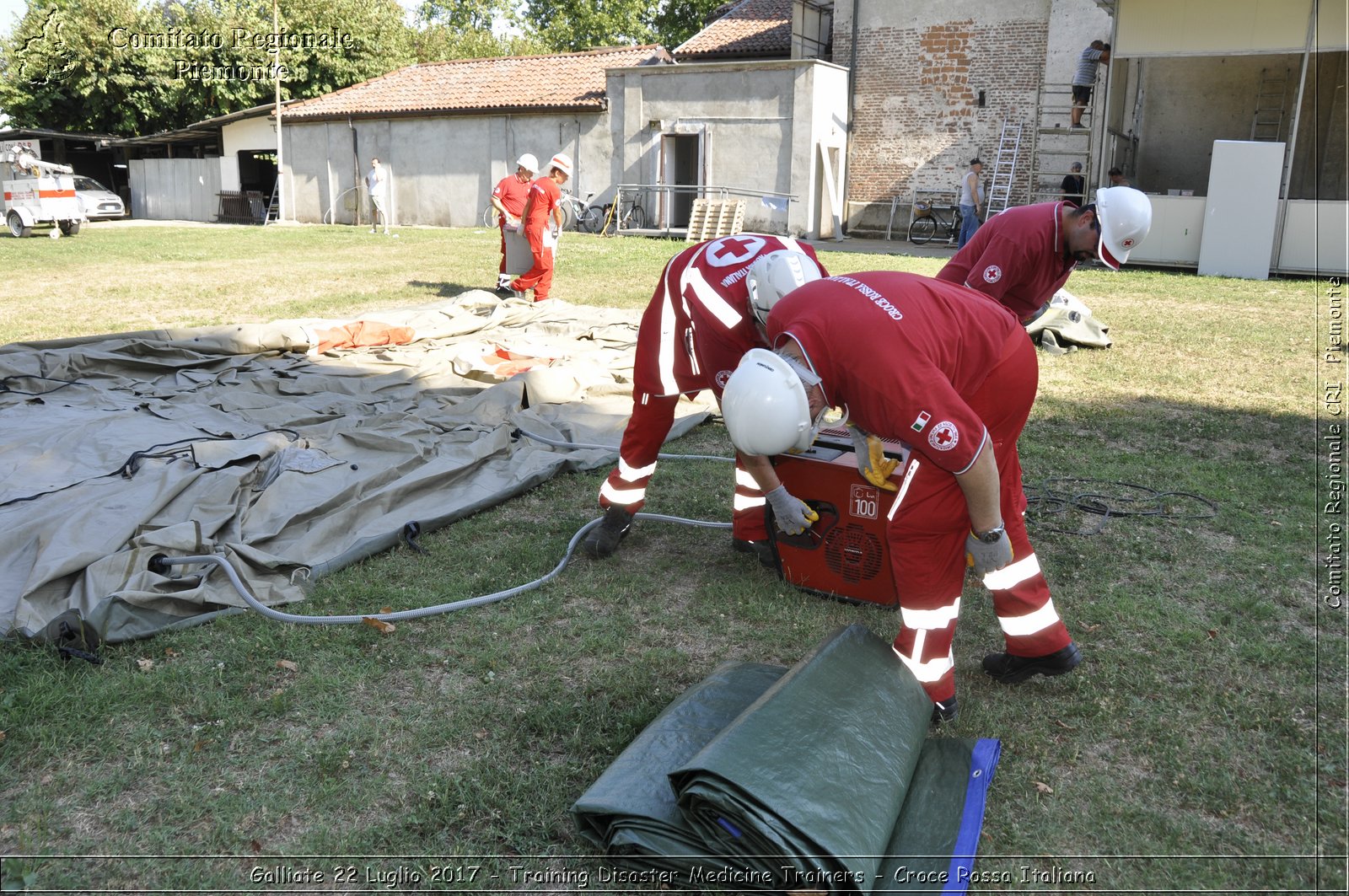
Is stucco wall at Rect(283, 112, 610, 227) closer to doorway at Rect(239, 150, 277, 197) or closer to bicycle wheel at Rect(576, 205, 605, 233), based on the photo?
bicycle wheel at Rect(576, 205, 605, 233)

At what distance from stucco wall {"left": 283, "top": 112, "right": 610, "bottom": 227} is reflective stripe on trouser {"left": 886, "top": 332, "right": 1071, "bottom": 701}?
72.5 ft

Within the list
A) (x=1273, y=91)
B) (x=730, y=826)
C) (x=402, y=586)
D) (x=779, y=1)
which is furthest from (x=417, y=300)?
(x=779, y=1)

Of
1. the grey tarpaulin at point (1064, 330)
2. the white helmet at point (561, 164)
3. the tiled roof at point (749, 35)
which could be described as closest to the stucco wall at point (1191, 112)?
the tiled roof at point (749, 35)

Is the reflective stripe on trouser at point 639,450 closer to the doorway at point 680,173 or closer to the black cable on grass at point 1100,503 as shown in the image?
the black cable on grass at point 1100,503

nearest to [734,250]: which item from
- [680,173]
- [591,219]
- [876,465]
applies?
[876,465]

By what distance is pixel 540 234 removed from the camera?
10.2 metres

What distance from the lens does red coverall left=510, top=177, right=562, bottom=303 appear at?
10.2m

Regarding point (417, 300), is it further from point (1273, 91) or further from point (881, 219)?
point (1273, 91)

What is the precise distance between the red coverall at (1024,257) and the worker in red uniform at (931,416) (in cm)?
184

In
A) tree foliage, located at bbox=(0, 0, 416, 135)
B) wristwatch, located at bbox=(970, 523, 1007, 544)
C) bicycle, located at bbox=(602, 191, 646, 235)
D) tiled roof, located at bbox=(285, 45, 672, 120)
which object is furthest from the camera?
tree foliage, located at bbox=(0, 0, 416, 135)

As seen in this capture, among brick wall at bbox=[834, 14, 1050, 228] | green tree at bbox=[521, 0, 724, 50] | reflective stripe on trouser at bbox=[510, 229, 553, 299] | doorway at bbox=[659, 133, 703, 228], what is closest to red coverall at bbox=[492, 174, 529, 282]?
reflective stripe on trouser at bbox=[510, 229, 553, 299]

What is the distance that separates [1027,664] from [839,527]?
35.5 inches

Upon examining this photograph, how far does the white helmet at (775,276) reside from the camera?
339 cm

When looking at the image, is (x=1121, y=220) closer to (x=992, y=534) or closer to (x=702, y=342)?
(x=702, y=342)
